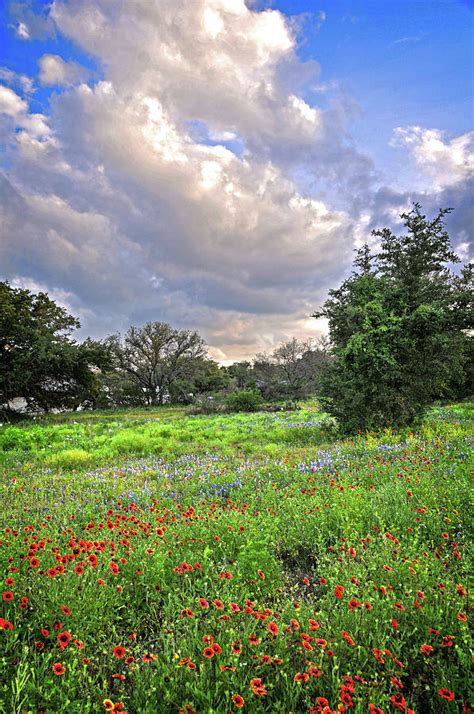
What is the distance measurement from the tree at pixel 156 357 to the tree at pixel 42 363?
2003 cm

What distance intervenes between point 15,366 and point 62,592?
80.8 feet

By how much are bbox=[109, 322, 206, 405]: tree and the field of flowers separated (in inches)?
1669

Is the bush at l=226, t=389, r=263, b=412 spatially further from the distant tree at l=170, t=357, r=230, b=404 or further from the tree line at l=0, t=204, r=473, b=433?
the distant tree at l=170, t=357, r=230, b=404

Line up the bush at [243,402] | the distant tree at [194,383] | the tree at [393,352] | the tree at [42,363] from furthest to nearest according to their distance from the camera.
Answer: the distant tree at [194,383] < the bush at [243,402] < the tree at [42,363] < the tree at [393,352]

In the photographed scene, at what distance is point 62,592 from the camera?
2.79m

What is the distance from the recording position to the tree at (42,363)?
79.6 feet

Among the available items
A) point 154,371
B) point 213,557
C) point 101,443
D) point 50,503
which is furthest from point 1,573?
point 154,371

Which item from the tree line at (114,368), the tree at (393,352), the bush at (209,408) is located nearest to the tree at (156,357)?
the tree line at (114,368)

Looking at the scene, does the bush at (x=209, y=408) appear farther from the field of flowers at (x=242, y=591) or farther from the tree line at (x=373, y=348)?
the field of flowers at (x=242, y=591)

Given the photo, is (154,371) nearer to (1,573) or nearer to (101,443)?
(101,443)

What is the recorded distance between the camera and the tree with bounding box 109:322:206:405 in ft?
163

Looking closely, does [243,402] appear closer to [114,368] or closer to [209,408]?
[209,408]

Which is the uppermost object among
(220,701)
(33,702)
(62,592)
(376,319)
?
(376,319)

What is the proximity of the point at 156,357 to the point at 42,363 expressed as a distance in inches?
1064
